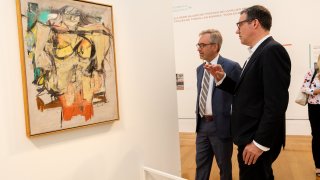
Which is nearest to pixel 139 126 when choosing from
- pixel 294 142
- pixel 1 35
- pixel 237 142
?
pixel 237 142

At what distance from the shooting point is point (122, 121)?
2.14 metres

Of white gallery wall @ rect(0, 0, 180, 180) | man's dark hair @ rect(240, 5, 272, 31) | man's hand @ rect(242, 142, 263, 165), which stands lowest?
man's hand @ rect(242, 142, 263, 165)

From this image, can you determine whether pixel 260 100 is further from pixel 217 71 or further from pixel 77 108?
pixel 77 108

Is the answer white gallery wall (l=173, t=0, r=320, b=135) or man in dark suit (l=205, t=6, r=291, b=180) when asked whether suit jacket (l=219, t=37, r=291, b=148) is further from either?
white gallery wall (l=173, t=0, r=320, b=135)

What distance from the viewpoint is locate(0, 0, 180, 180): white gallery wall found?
4.90 feet

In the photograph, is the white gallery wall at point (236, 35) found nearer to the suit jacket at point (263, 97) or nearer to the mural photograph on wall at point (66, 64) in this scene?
the suit jacket at point (263, 97)

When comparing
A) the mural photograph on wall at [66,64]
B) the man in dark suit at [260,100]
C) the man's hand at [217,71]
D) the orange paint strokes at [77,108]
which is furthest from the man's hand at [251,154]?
the orange paint strokes at [77,108]

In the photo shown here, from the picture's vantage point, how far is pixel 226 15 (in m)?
5.74

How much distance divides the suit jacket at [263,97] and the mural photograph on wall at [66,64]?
0.86m

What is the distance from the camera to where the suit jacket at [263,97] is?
6.11 ft

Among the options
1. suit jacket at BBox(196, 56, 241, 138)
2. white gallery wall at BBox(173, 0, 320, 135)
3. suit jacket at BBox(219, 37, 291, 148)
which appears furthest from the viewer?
white gallery wall at BBox(173, 0, 320, 135)

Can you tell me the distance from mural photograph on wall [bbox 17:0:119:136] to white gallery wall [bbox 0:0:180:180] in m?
0.06

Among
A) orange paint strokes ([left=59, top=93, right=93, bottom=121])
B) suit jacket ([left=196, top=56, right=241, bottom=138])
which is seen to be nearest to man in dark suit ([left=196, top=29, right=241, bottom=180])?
suit jacket ([left=196, top=56, right=241, bottom=138])

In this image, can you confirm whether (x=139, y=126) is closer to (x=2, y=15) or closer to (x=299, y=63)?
(x=2, y=15)
